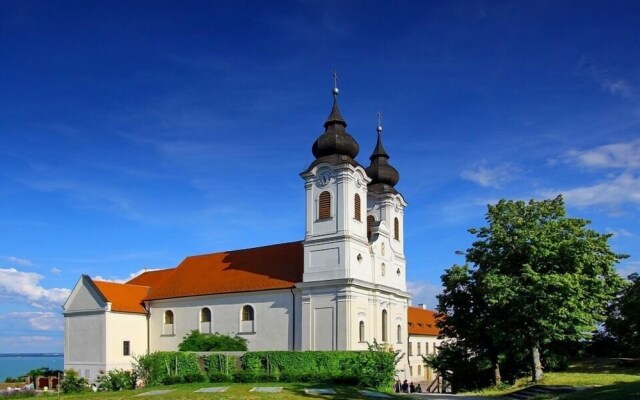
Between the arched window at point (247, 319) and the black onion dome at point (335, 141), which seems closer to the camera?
the black onion dome at point (335, 141)

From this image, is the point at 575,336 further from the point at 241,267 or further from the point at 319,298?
the point at 241,267

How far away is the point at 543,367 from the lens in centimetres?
3522

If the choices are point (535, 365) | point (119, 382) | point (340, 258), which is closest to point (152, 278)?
point (119, 382)

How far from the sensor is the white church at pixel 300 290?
130 ft

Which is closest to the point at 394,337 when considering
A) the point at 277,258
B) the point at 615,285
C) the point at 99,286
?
the point at 277,258

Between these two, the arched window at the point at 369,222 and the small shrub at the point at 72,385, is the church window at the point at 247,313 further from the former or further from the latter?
the small shrub at the point at 72,385

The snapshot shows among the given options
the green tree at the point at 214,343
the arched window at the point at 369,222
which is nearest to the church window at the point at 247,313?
the green tree at the point at 214,343

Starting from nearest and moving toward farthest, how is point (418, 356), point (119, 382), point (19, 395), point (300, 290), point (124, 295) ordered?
point (19, 395), point (119, 382), point (300, 290), point (124, 295), point (418, 356)

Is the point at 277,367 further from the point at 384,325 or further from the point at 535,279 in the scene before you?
the point at 535,279

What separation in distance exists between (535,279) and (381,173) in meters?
19.2

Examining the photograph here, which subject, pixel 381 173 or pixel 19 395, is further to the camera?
pixel 381 173

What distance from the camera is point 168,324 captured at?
47375 millimetres

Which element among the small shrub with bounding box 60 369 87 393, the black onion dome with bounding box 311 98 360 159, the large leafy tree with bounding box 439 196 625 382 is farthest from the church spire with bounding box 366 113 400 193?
the small shrub with bounding box 60 369 87 393

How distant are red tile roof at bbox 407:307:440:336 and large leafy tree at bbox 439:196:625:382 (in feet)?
90.5
